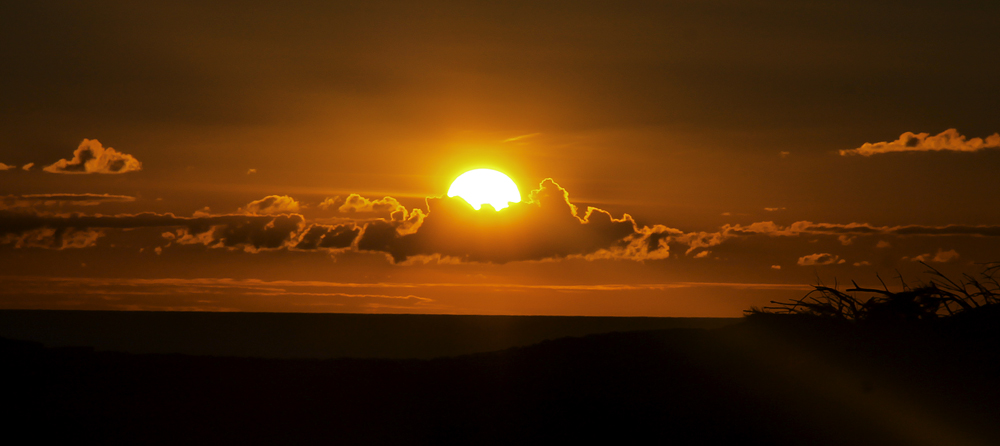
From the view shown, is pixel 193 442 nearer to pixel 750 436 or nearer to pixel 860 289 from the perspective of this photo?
pixel 750 436

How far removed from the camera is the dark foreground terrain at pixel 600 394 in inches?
404

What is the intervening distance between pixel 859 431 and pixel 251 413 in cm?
883

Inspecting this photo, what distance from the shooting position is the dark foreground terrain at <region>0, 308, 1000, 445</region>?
10.3 m

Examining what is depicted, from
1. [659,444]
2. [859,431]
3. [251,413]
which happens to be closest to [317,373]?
[251,413]

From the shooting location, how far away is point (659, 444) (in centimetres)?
1016

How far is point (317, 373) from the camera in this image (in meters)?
14.5

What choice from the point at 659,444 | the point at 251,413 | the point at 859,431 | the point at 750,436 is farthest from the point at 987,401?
the point at 251,413

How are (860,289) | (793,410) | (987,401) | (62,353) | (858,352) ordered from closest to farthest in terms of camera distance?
(987,401), (793,410), (858,352), (860,289), (62,353)

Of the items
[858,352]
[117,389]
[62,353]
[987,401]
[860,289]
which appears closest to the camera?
[987,401]

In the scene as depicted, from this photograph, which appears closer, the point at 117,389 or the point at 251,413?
the point at 251,413

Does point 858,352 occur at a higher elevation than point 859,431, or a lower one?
higher

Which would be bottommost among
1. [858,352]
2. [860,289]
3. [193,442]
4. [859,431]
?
[193,442]

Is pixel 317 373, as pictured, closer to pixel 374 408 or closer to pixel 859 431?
pixel 374 408

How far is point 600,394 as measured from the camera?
11.8 m
